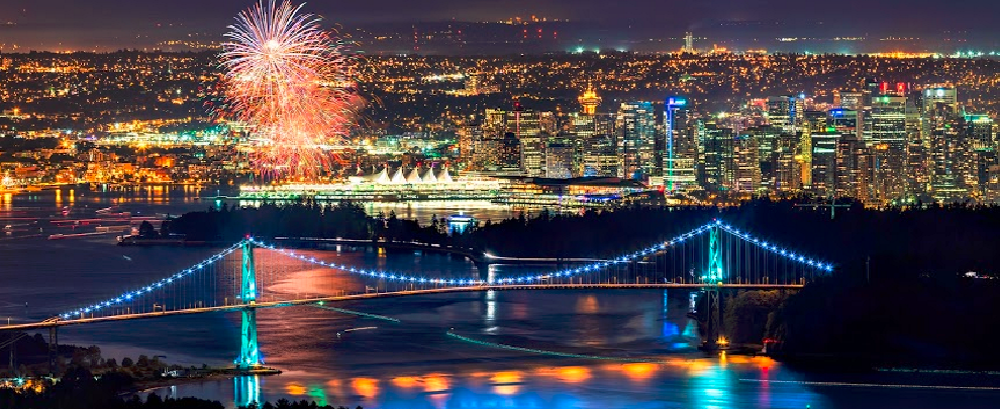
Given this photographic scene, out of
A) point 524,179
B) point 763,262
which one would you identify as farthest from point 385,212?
point 763,262

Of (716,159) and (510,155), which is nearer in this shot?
(716,159)

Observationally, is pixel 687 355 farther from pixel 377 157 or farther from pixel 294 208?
pixel 377 157

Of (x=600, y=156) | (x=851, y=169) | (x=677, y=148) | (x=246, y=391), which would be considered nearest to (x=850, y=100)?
(x=677, y=148)

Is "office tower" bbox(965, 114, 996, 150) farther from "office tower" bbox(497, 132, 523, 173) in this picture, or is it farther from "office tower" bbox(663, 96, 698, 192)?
"office tower" bbox(497, 132, 523, 173)

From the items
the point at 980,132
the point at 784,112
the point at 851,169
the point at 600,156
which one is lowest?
the point at 851,169

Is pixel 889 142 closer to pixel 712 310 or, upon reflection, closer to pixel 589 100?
pixel 589 100

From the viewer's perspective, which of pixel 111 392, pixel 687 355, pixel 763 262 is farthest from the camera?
pixel 763 262

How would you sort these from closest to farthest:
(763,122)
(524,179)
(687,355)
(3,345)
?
(3,345) → (687,355) → (524,179) → (763,122)
